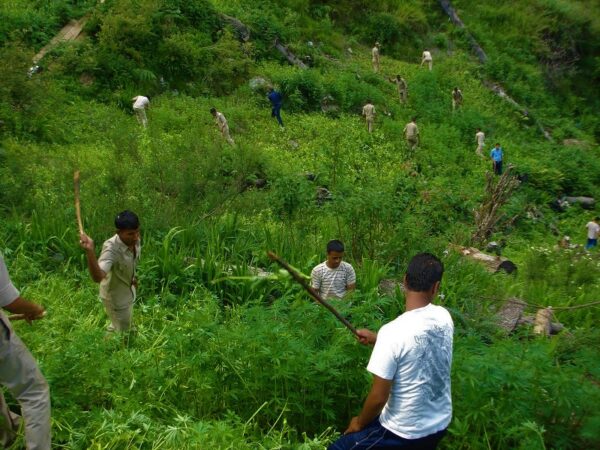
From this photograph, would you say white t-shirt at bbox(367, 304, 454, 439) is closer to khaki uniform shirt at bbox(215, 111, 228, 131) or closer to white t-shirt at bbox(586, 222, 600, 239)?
khaki uniform shirt at bbox(215, 111, 228, 131)

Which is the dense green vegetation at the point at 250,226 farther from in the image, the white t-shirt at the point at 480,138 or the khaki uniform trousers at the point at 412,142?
the white t-shirt at the point at 480,138

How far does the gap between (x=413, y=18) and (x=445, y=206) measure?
15003 mm

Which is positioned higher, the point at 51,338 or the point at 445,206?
the point at 51,338

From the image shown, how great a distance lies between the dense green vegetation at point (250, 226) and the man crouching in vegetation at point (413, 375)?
624 mm

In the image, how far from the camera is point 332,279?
597 cm

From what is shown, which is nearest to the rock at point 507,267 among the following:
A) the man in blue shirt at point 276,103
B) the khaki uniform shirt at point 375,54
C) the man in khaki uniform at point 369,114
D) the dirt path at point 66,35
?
the man in blue shirt at point 276,103

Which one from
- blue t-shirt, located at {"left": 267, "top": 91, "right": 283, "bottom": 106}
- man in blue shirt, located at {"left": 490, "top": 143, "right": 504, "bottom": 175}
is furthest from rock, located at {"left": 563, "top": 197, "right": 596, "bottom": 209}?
blue t-shirt, located at {"left": 267, "top": 91, "right": 283, "bottom": 106}

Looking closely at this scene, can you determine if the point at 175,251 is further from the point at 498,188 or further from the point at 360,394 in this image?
the point at 498,188

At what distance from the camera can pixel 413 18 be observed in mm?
25344

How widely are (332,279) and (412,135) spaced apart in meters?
11.2

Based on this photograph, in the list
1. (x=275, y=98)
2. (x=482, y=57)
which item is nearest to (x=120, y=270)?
(x=275, y=98)

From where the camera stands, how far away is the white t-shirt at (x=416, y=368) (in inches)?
124

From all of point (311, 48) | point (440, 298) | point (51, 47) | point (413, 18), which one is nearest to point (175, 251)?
point (440, 298)

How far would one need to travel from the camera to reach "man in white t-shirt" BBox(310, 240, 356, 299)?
592 centimetres
